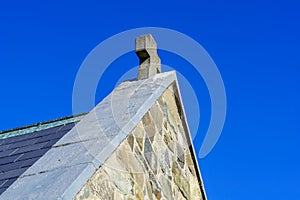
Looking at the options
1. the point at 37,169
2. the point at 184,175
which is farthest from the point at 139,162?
the point at 184,175

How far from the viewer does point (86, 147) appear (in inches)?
159

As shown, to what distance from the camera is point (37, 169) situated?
3.92 meters

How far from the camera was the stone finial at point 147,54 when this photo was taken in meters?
6.15

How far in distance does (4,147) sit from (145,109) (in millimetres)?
1713

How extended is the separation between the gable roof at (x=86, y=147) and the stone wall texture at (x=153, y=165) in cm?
9

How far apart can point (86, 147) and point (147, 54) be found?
8.12ft

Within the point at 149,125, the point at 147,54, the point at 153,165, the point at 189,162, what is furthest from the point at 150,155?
the point at 147,54

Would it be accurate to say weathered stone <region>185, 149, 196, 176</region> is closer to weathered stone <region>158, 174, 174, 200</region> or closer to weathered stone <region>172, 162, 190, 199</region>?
weathered stone <region>172, 162, 190, 199</region>

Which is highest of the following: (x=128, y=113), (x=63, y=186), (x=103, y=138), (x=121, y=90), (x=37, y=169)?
(x=121, y=90)

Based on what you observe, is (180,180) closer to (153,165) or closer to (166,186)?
(166,186)

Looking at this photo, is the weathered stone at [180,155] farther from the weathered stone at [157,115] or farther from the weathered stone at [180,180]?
the weathered stone at [157,115]

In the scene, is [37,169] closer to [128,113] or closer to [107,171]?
[107,171]

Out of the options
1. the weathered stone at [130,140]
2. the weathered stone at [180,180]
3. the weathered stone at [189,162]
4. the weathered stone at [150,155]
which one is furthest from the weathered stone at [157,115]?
the weathered stone at [189,162]

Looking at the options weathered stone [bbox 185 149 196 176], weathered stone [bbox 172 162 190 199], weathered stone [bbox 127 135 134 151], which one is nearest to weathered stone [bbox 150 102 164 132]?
weathered stone [bbox 172 162 190 199]
